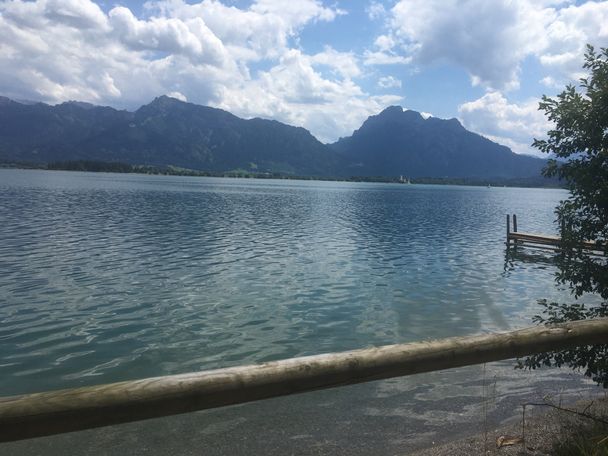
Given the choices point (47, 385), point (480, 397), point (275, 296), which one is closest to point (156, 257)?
→ point (275, 296)

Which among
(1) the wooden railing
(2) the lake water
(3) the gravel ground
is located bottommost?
(2) the lake water

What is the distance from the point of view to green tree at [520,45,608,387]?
25.2 feet

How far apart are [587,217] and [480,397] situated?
5.30m

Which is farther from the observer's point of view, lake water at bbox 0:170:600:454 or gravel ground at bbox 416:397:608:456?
lake water at bbox 0:170:600:454

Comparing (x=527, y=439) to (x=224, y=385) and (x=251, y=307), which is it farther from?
(x=251, y=307)

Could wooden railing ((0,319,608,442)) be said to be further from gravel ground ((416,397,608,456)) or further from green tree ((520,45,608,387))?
green tree ((520,45,608,387))

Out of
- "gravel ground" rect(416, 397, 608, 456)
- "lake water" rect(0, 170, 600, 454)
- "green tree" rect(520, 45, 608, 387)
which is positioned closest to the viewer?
"gravel ground" rect(416, 397, 608, 456)

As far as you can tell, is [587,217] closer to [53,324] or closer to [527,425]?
[527,425]

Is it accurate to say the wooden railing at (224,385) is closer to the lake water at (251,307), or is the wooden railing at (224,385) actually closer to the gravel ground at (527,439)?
the gravel ground at (527,439)

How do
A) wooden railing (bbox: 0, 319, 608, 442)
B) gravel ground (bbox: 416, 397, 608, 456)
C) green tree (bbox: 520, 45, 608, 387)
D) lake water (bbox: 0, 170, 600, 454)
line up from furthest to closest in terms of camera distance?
lake water (bbox: 0, 170, 600, 454)
green tree (bbox: 520, 45, 608, 387)
gravel ground (bbox: 416, 397, 608, 456)
wooden railing (bbox: 0, 319, 608, 442)

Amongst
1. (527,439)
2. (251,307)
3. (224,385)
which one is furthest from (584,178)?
(251,307)

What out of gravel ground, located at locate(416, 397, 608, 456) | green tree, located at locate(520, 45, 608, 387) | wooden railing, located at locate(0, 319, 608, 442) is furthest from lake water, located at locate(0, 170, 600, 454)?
wooden railing, located at locate(0, 319, 608, 442)

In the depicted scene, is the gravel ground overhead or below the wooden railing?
below

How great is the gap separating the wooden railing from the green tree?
465 centimetres
